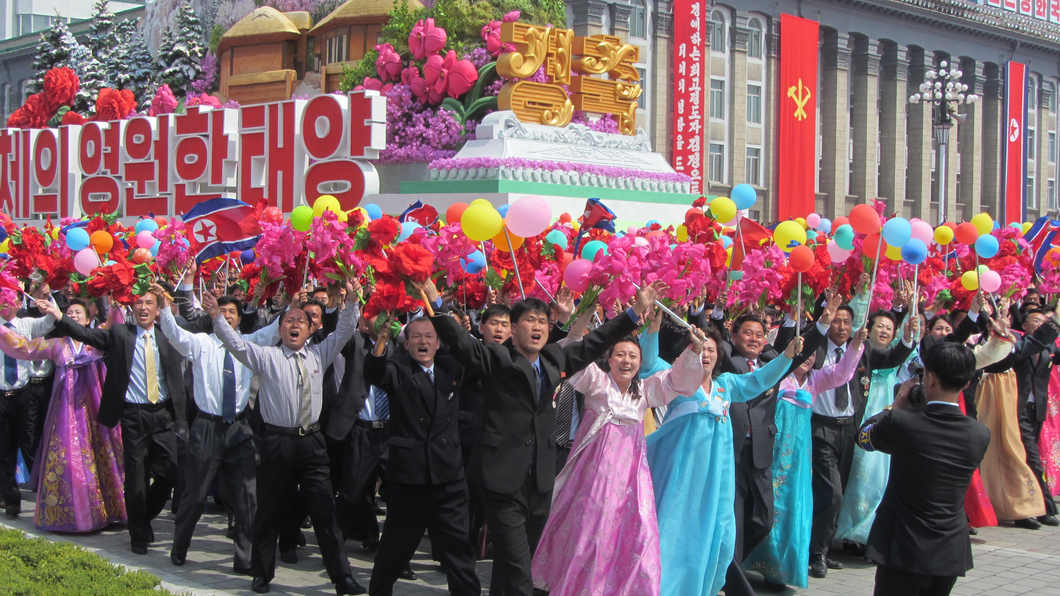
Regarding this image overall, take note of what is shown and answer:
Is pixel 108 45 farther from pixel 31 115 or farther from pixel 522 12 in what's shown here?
pixel 522 12

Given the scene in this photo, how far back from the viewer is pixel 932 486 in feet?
13.3

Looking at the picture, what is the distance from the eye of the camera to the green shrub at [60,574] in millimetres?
4754

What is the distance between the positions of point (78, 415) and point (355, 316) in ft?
8.84

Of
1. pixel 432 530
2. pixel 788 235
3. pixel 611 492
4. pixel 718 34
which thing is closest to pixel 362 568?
pixel 432 530

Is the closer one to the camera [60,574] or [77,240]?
[60,574]

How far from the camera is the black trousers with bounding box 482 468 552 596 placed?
488 cm

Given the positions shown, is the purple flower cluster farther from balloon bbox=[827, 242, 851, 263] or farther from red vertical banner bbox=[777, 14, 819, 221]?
red vertical banner bbox=[777, 14, 819, 221]

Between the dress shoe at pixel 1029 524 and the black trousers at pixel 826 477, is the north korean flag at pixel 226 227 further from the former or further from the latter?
the dress shoe at pixel 1029 524

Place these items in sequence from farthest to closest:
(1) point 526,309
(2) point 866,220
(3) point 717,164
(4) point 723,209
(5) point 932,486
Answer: (3) point 717,164 → (4) point 723,209 → (2) point 866,220 → (1) point 526,309 → (5) point 932,486

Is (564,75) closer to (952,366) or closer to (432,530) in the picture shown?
(432,530)

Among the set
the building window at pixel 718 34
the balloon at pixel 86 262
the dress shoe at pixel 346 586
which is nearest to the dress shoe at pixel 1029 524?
the dress shoe at pixel 346 586

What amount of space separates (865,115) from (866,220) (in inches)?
1373

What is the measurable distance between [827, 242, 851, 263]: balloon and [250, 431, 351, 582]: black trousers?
3327 mm

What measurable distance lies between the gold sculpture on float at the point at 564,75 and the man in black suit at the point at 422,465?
40.9ft
